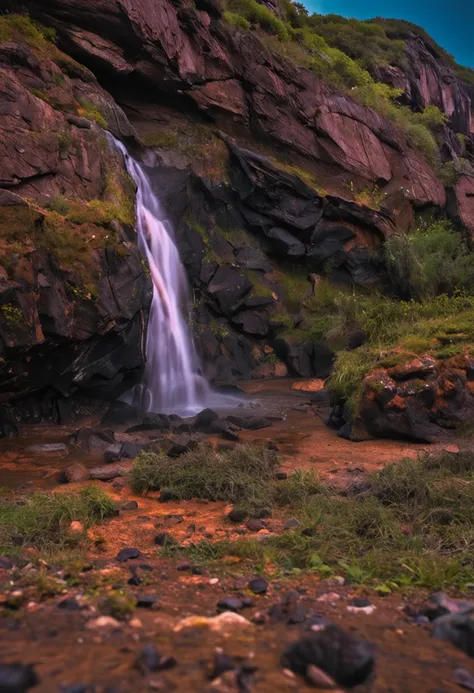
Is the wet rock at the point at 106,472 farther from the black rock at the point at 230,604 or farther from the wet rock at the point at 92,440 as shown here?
the black rock at the point at 230,604

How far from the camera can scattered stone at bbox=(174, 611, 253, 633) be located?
294 centimetres

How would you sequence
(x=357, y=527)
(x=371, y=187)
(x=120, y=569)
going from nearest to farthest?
(x=120, y=569), (x=357, y=527), (x=371, y=187)

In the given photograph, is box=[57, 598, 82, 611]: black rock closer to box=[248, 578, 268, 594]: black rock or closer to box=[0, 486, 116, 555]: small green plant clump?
box=[248, 578, 268, 594]: black rock

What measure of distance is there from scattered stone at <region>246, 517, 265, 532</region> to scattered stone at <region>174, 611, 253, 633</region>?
247cm

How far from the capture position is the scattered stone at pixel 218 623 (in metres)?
2.94

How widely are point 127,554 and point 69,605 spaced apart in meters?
1.49

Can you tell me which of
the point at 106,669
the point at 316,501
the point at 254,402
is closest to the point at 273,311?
the point at 254,402

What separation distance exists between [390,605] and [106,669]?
1.90 metres

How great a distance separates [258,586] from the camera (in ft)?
12.2

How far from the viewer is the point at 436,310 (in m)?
14.0

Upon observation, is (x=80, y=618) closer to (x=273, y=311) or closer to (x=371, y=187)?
(x=273, y=311)

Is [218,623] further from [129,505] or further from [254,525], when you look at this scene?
[129,505]

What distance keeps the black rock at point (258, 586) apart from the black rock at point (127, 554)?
4.22ft

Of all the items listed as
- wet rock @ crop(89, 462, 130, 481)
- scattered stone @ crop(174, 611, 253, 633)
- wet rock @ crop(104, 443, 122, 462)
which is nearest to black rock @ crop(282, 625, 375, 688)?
scattered stone @ crop(174, 611, 253, 633)
